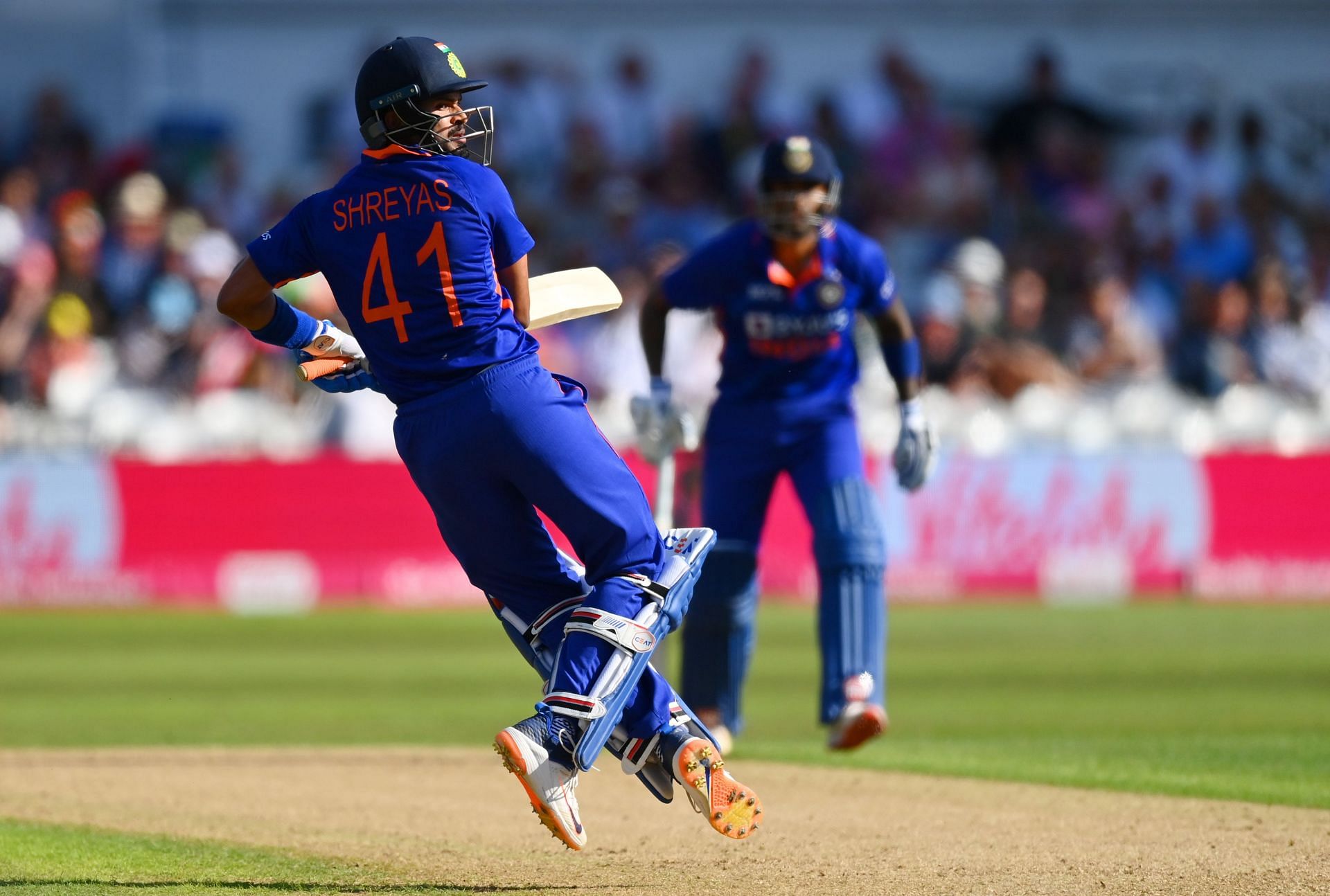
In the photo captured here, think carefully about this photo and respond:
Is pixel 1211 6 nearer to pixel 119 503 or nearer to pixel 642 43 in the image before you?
pixel 642 43

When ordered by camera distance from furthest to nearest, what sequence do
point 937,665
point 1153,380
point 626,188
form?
point 626,188
point 1153,380
point 937,665

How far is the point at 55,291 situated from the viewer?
17.0 metres

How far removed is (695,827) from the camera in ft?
22.3

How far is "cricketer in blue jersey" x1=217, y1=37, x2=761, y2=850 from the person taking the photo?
5.46 meters

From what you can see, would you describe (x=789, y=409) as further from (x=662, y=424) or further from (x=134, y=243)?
(x=134, y=243)

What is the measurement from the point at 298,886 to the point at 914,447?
12.2 ft

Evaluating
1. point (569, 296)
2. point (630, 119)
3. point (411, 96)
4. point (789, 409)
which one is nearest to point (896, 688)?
point (789, 409)

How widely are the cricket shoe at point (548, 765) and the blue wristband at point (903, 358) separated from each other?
3415 millimetres

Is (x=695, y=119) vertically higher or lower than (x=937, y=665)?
higher

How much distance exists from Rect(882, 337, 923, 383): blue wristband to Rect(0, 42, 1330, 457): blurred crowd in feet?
23.2

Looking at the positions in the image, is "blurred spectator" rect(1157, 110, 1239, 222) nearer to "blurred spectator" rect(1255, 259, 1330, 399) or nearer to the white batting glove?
"blurred spectator" rect(1255, 259, 1330, 399)

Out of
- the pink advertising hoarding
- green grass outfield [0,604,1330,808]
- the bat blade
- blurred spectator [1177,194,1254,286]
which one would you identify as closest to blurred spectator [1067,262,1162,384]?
blurred spectator [1177,194,1254,286]

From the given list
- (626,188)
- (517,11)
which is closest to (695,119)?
(626,188)

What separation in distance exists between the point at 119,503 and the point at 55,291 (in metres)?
2.66
